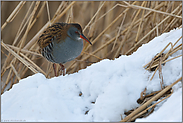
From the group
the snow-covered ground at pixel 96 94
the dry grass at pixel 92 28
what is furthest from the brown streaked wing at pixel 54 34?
the snow-covered ground at pixel 96 94

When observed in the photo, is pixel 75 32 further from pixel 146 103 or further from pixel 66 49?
pixel 146 103

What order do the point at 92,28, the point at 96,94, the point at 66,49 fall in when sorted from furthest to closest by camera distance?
1. the point at 92,28
2. the point at 66,49
3. the point at 96,94

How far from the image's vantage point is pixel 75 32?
6.28 ft

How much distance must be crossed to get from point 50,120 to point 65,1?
159 centimetres

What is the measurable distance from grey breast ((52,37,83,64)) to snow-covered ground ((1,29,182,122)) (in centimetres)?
70

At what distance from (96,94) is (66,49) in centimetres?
90

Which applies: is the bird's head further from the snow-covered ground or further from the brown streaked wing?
the snow-covered ground

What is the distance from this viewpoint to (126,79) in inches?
41.8

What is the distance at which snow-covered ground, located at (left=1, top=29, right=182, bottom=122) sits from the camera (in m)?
0.95

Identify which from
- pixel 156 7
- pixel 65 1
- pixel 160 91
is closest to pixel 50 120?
pixel 160 91

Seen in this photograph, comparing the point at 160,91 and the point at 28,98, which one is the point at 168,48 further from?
the point at 28,98

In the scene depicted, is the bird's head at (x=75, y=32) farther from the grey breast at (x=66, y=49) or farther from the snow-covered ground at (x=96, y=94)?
the snow-covered ground at (x=96, y=94)

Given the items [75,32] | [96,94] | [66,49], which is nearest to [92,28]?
[75,32]

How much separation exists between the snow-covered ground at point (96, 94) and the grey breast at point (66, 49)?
0.70 metres
